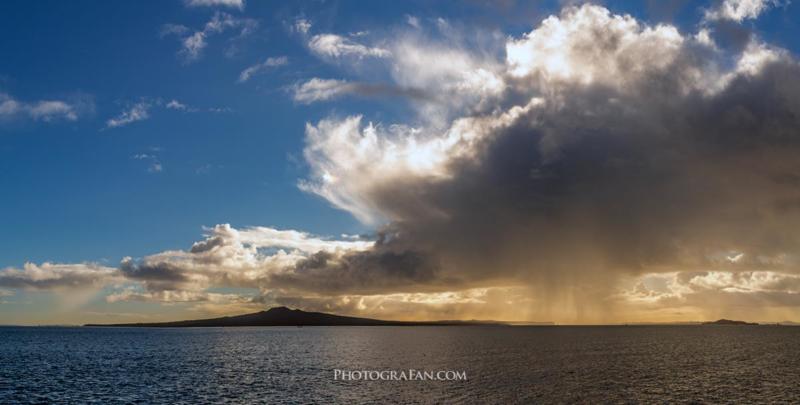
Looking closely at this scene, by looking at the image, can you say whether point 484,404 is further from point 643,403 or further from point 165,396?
A: point 165,396

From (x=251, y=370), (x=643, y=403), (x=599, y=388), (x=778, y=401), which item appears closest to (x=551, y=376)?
(x=599, y=388)

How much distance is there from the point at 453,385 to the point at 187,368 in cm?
6361

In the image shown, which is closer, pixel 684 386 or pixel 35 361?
pixel 684 386

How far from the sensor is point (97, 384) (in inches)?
3501

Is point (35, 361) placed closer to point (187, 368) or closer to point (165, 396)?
point (187, 368)

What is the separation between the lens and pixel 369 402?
69625 mm

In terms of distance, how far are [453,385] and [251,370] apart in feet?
157

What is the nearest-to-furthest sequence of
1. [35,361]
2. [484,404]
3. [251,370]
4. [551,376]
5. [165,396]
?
[484,404] < [165,396] < [551,376] < [251,370] < [35,361]

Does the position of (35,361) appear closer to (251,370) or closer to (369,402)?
(251,370)

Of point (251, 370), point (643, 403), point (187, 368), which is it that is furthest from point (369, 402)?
point (187, 368)

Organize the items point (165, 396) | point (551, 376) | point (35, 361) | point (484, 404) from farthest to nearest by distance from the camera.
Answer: point (35, 361) < point (551, 376) < point (165, 396) < point (484, 404)

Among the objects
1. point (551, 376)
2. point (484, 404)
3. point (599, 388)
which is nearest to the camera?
point (484, 404)

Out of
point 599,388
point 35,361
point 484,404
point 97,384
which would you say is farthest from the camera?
point 35,361

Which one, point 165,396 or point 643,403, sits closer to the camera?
point 643,403
